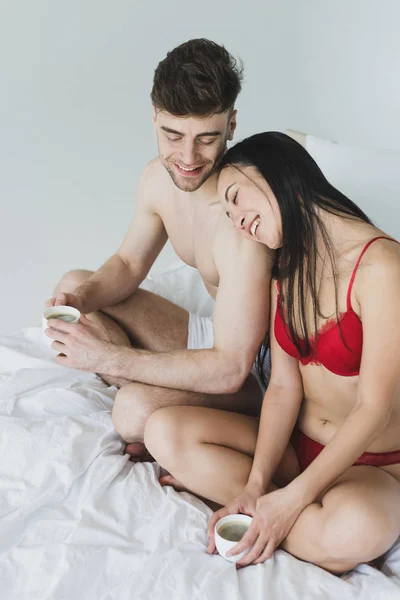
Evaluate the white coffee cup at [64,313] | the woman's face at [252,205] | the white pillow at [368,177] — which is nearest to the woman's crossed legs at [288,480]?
the white coffee cup at [64,313]

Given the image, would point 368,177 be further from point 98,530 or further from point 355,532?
point 98,530

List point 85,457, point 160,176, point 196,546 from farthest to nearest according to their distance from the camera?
point 160,176 → point 85,457 → point 196,546

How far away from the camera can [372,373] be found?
5.80 feet

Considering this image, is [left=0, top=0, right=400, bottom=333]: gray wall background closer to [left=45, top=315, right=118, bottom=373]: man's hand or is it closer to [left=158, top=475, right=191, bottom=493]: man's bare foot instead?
[left=45, top=315, right=118, bottom=373]: man's hand

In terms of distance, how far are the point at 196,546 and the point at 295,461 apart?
37 cm

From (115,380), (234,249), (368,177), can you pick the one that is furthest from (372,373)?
(368,177)

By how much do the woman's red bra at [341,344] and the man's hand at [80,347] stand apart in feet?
1.56

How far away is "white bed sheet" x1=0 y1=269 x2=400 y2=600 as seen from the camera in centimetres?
→ 173

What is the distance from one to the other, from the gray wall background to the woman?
1657mm

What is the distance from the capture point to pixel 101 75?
4.91 m

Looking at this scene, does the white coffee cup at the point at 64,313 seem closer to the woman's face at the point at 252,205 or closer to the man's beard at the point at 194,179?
the man's beard at the point at 194,179

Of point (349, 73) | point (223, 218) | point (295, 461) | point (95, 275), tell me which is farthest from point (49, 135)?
point (295, 461)

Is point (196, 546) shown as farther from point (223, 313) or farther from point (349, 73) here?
point (349, 73)

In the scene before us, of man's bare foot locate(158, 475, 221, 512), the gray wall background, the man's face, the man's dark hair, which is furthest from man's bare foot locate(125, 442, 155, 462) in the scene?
the gray wall background
